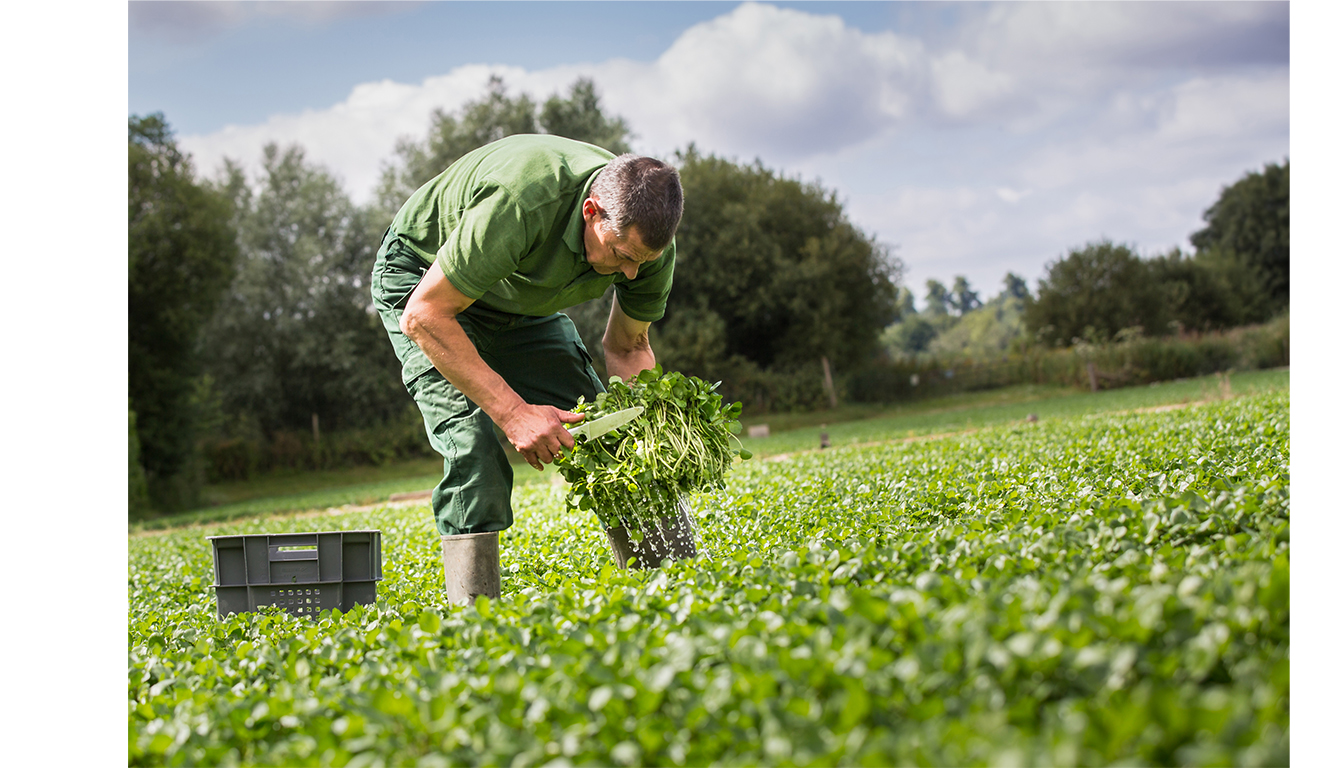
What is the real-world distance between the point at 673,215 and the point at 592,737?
6.98ft

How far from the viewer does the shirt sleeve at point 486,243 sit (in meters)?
3.33

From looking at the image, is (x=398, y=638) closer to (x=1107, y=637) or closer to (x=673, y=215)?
(x=673, y=215)

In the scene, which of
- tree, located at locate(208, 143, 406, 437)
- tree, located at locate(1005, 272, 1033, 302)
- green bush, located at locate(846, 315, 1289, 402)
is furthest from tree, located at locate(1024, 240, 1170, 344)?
tree, located at locate(1005, 272, 1033, 302)

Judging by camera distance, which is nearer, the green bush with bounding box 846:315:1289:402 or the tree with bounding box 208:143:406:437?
the tree with bounding box 208:143:406:437

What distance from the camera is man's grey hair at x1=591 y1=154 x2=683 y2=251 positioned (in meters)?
3.36

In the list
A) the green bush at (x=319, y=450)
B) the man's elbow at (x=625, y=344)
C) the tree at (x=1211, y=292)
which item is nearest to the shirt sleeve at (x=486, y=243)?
the man's elbow at (x=625, y=344)

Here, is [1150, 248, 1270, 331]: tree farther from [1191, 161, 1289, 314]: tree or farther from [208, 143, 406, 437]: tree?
[208, 143, 406, 437]: tree

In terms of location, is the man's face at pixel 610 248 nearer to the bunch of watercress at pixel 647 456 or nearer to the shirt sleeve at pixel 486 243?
the shirt sleeve at pixel 486 243

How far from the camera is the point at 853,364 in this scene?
111ft

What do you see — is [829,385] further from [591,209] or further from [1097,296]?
[591,209]

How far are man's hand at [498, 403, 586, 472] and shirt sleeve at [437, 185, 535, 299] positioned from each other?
0.52 meters

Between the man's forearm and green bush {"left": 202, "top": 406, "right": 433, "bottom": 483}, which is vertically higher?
the man's forearm

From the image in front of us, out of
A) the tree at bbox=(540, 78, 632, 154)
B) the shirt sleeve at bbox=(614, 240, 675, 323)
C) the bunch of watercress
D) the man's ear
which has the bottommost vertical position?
the bunch of watercress

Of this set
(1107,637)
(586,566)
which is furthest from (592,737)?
(586,566)
